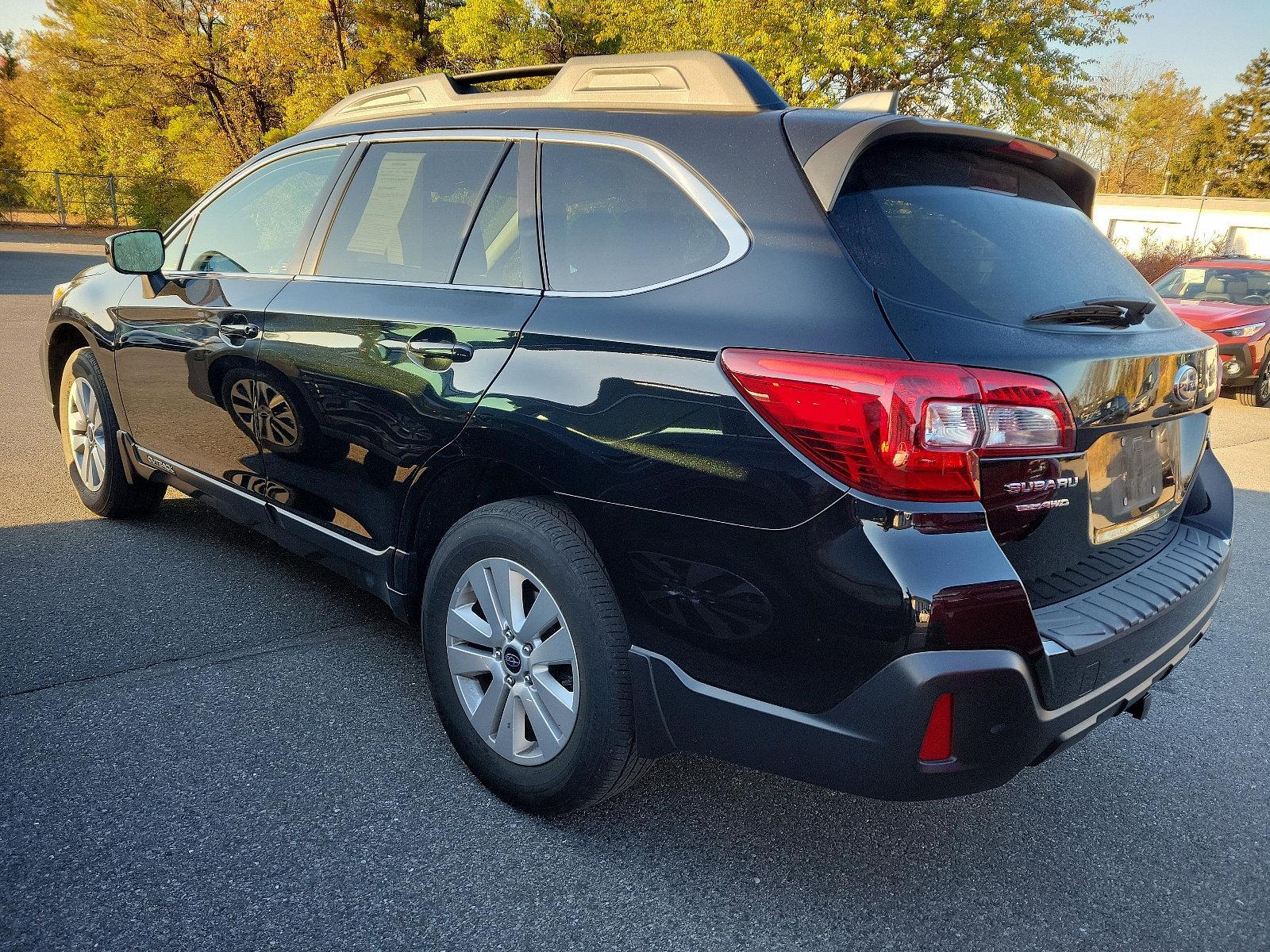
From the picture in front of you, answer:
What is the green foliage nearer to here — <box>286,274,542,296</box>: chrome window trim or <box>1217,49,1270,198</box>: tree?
<box>286,274,542,296</box>: chrome window trim

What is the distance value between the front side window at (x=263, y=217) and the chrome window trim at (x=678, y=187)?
1.24 metres

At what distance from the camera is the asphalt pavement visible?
86.7 inches

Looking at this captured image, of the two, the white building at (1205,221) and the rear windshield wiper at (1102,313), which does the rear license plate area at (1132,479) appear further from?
the white building at (1205,221)

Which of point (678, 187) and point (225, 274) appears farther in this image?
point (225, 274)

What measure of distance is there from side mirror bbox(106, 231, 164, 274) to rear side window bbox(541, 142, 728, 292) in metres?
2.16

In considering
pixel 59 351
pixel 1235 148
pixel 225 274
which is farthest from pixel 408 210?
pixel 1235 148

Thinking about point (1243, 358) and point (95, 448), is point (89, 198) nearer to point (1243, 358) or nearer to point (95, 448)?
point (95, 448)

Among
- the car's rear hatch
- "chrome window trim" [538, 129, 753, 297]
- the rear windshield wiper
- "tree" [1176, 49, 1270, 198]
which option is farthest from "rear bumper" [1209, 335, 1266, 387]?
"tree" [1176, 49, 1270, 198]

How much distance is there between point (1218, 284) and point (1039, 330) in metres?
12.8

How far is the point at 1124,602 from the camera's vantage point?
2240 millimetres

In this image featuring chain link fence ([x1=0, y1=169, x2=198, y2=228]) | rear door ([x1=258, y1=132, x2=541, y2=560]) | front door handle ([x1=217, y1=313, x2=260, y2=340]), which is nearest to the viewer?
rear door ([x1=258, y1=132, x2=541, y2=560])

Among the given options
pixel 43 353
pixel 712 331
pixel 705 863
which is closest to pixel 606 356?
pixel 712 331

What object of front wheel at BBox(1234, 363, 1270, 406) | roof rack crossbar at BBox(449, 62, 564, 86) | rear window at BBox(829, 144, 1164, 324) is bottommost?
front wheel at BBox(1234, 363, 1270, 406)

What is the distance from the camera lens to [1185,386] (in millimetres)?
2482
